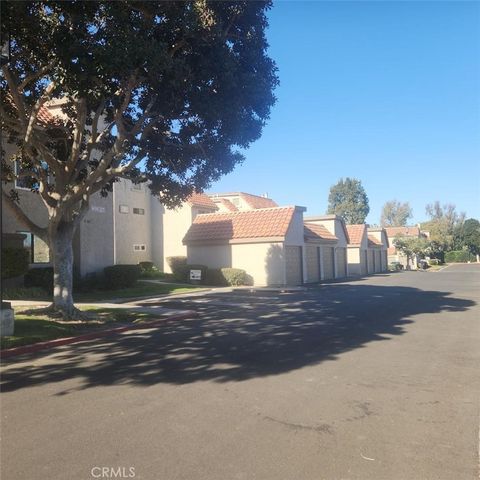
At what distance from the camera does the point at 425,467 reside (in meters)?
4.02

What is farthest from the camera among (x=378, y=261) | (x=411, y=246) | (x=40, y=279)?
(x=411, y=246)

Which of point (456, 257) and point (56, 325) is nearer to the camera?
point (56, 325)

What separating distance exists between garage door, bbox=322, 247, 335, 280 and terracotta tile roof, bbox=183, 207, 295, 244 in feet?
24.0

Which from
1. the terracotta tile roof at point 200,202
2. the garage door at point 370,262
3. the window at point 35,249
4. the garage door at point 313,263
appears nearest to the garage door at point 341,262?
the garage door at point 313,263

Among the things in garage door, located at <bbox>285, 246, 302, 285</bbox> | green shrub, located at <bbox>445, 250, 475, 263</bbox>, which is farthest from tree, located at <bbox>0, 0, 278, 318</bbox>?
green shrub, located at <bbox>445, 250, 475, 263</bbox>

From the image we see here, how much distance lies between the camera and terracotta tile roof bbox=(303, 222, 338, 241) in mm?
32584

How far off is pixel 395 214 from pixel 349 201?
135ft

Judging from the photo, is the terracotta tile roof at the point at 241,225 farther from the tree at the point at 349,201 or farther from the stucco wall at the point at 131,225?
the tree at the point at 349,201

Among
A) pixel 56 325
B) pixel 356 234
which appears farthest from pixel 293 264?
pixel 56 325

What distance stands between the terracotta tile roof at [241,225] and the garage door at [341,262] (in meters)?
10.7

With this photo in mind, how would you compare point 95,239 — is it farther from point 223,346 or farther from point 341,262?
point 341,262

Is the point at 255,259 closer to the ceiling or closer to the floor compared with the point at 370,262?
closer to the ceiling

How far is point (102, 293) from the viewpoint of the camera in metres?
20.1

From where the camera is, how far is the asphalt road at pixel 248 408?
13.2 ft
